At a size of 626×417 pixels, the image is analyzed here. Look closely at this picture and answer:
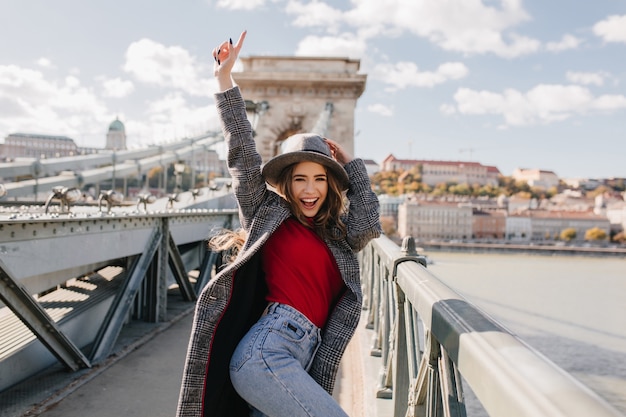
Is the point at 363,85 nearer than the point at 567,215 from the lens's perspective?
Yes

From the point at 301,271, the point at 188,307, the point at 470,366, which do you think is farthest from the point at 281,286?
the point at 188,307

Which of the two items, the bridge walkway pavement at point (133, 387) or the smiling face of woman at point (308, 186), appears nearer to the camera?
the smiling face of woman at point (308, 186)

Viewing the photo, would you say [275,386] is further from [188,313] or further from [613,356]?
[613,356]

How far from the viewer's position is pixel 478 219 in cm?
6762

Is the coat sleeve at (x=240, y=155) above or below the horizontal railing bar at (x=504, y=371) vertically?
above

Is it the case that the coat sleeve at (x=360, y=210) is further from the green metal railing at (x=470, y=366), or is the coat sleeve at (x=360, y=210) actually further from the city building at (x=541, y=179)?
the city building at (x=541, y=179)

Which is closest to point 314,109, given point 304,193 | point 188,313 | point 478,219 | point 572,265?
point 188,313

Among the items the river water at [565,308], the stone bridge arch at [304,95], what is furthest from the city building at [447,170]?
the stone bridge arch at [304,95]

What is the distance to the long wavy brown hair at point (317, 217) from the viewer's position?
1.38 m

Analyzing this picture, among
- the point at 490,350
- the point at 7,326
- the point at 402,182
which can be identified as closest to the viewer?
the point at 490,350

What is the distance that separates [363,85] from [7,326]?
12.1m

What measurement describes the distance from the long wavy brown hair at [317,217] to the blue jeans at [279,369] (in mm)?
242

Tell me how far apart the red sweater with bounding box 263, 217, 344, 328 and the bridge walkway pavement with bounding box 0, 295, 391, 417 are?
1.04m

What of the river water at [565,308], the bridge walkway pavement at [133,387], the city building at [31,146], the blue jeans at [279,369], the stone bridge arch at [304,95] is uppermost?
the city building at [31,146]
